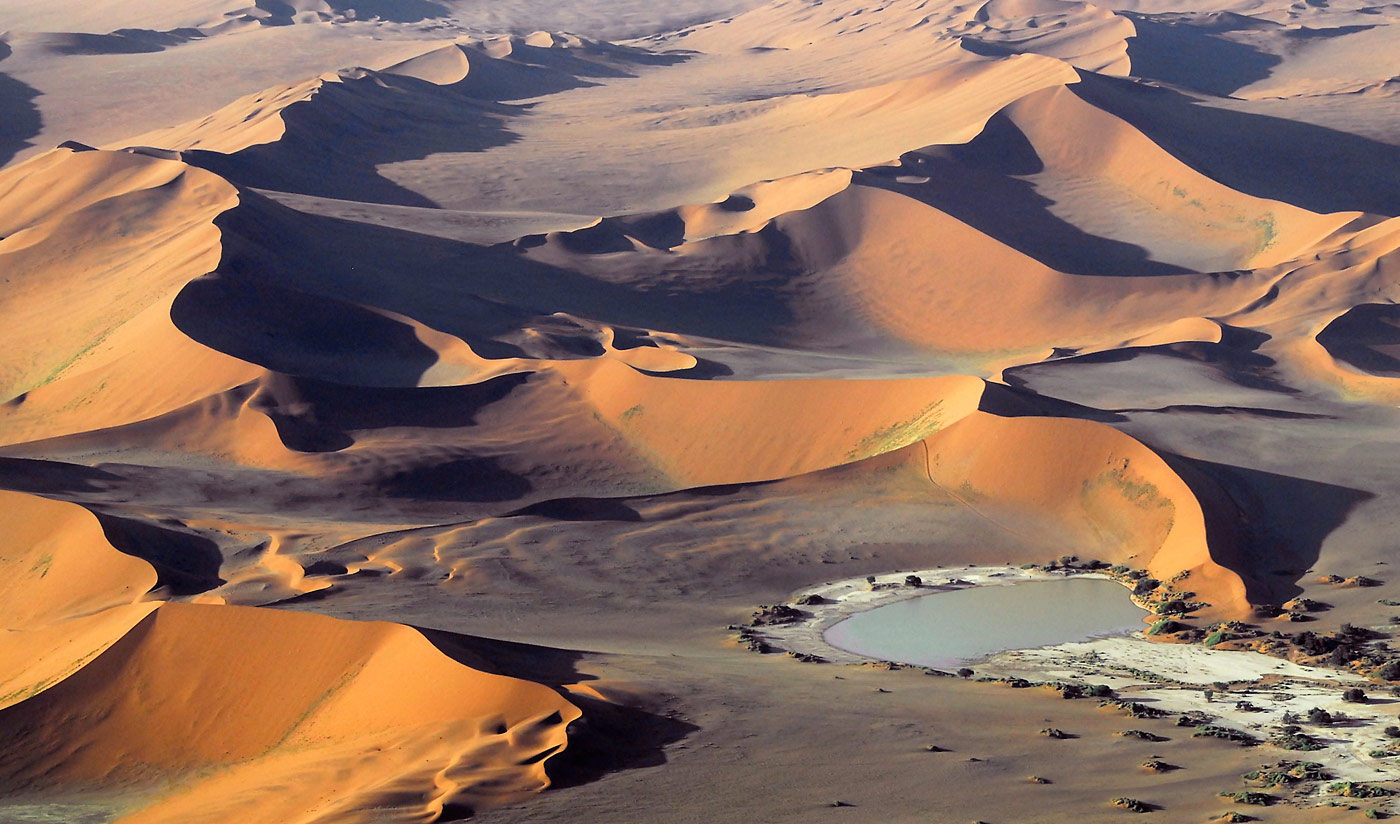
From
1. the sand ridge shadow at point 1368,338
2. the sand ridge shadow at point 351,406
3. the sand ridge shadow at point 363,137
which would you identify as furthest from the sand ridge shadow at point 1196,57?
the sand ridge shadow at point 351,406

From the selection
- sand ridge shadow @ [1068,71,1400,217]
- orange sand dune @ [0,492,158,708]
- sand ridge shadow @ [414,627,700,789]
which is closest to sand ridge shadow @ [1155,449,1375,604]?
sand ridge shadow @ [414,627,700,789]

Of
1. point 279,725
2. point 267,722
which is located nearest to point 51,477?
point 267,722

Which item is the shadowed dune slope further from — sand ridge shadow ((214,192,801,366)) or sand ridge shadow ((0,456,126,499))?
sand ridge shadow ((214,192,801,366))

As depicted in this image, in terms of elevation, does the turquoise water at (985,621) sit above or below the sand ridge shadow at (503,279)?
below

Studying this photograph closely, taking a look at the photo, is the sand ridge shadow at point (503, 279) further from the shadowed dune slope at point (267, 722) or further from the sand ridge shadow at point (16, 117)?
the sand ridge shadow at point (16, 117)

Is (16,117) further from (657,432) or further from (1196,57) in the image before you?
(1196,57)
